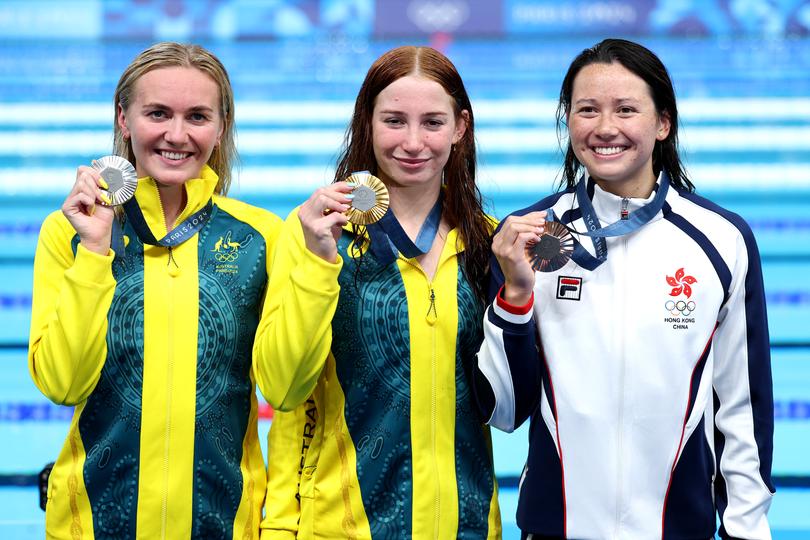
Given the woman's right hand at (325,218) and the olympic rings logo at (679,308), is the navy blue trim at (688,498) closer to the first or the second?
the olympic rings logo at (679,308)

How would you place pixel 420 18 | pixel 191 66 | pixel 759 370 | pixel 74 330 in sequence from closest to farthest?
pixel 74 330 → pixel 759 370 → pixel 191 66 → pixel 420 18

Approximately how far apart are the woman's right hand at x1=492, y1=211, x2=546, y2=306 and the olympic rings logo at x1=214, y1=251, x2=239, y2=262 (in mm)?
501

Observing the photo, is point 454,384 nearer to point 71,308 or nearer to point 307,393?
point 307,393

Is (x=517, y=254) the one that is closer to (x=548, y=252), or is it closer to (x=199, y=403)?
(x=548, y=252)

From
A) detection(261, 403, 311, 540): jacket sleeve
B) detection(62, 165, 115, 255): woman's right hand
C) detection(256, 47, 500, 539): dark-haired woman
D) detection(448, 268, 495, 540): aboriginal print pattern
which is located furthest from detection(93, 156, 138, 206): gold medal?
detection(448, 268, 495, 540): aboriginal print pattern

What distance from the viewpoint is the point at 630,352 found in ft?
6.08

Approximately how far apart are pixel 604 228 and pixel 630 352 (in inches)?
9.4

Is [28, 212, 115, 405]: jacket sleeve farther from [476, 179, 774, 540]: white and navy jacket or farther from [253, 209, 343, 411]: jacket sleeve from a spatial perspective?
[476, 179, 774, 540]: white and navy jacket

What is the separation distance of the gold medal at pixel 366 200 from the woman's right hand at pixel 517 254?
0.71ft

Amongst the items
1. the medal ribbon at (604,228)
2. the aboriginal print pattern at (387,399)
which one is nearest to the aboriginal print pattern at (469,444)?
the aboriginal print pattern at (387,399)

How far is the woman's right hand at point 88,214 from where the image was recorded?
1.82m

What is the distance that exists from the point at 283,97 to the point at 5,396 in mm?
3681

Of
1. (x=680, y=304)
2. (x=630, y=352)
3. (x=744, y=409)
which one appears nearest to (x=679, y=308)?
(x=680, y=304)

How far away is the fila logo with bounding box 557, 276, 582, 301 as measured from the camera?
1.91 metres
